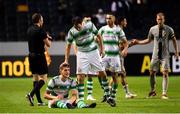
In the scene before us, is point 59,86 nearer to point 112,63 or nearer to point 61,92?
point 61,92

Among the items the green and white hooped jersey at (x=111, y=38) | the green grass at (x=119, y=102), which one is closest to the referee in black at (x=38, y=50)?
the green grass at (x=119, y=102)

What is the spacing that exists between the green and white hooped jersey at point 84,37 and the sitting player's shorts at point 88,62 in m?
0.13

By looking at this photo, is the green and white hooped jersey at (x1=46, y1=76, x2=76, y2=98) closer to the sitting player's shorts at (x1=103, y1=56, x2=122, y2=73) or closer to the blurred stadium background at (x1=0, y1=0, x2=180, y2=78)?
the sitting player's shorts at (x1=103, y1=56, x2=122, y2=73)

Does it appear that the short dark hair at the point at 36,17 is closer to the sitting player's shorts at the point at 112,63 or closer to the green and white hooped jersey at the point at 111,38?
the green and white hooped jersey at the point at 111,38

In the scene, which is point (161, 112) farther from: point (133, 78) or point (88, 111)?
point (133, 78)

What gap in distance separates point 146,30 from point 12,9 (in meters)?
7.05

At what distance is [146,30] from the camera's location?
3566cm

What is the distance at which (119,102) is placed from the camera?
19.0 m

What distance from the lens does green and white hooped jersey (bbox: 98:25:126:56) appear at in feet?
63.6

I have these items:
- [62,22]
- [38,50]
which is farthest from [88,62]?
[62,22]

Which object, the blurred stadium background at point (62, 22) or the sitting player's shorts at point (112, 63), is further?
the blurred stadium background at point (62, 22)

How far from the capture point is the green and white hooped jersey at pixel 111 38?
1938cm

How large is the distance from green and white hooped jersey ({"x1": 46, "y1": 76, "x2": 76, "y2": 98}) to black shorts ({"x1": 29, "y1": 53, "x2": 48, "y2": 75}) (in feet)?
3.87

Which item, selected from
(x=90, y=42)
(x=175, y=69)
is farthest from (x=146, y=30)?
(x=90, y=42)
